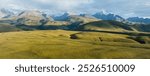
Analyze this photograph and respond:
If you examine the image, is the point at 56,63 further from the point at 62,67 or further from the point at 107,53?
the point at 107,53

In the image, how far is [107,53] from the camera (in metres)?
107

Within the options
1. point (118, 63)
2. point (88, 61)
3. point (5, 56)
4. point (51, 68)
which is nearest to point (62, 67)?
point (51, 68)

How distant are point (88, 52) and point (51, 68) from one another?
2839 inches

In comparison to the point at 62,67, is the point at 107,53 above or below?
below

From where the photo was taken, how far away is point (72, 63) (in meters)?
42.4

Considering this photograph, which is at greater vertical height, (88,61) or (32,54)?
(88,61)

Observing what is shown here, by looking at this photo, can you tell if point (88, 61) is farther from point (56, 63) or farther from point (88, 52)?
point (88, 52)

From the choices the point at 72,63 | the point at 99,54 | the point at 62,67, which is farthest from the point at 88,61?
the point at 99,54

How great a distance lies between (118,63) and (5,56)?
213ft

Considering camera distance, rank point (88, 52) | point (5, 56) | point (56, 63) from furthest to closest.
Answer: point (88, 52) < point (5, 56) < point (56, 63)

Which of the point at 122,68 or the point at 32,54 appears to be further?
the point at 32,54

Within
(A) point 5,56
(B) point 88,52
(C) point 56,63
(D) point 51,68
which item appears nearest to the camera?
(D) point 51,68

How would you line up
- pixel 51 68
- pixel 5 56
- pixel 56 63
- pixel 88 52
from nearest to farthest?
pixel 51 68 → pixel 56 63 → pixel 5 56 → pixel 88 52

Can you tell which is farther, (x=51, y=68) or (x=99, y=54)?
(x=99, y=54)
